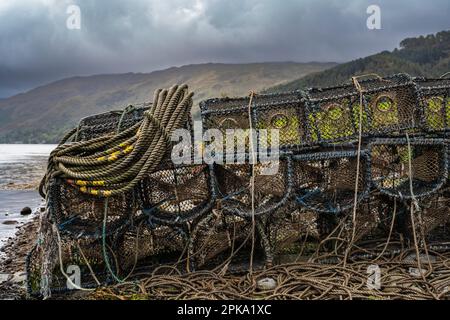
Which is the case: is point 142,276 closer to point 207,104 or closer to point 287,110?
point 207,104

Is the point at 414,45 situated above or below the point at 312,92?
above

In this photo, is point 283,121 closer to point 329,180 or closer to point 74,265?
point 329,180

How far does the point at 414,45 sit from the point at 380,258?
5917 inches

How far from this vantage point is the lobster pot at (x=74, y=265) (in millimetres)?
4688

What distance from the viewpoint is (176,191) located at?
4.75 m

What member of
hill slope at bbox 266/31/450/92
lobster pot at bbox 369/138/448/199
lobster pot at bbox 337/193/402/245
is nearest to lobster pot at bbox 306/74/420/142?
lobster pot at bbox 369/138/448/199

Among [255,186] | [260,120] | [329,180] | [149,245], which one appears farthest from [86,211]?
[329,180]

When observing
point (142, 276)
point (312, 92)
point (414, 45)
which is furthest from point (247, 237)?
point (414, 45)

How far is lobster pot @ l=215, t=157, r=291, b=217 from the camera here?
180 inches

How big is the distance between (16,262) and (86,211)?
3.63 metres

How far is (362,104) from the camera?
16.0 ft

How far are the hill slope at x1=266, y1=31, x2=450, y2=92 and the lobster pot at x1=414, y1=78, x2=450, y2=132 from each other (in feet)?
217

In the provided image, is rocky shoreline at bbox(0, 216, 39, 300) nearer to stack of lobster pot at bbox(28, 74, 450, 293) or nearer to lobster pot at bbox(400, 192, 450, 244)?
stack of lobster pot at bbox(28, 74, 450, 293)

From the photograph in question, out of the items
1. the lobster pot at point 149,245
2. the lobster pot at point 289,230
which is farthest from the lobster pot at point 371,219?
the lobster pot at point 149,245
